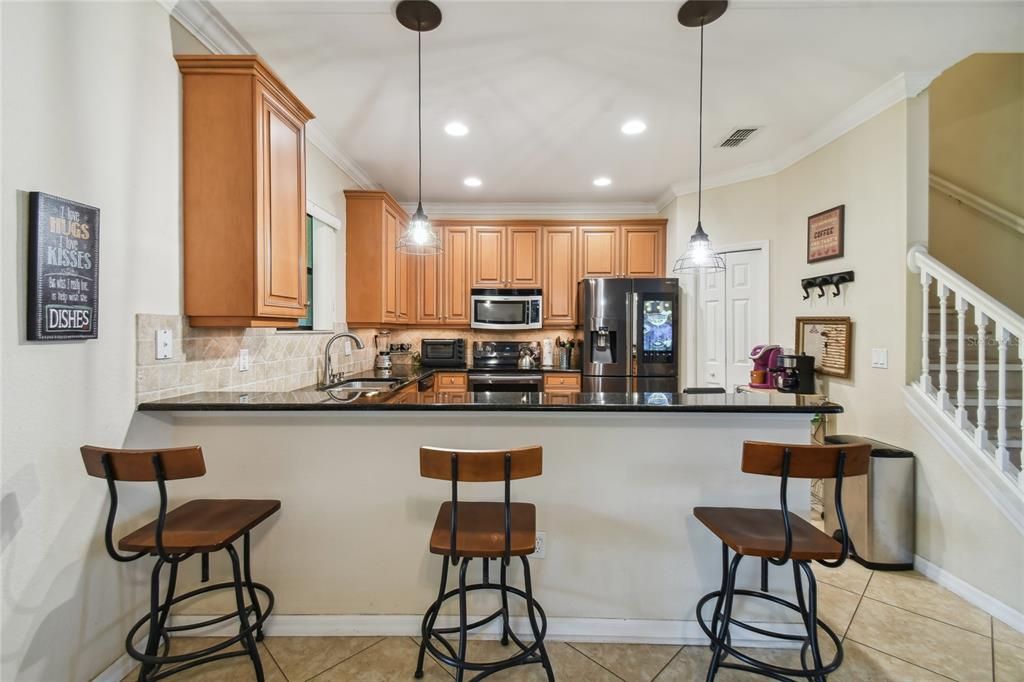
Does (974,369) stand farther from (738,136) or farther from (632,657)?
(632,657)

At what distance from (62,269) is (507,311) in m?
3.47

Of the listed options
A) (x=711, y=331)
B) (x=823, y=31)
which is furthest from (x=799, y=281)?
(x=823, y=31)

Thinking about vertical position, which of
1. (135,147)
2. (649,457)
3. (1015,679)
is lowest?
(1015,679)

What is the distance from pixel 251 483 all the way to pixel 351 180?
2680 millimetres

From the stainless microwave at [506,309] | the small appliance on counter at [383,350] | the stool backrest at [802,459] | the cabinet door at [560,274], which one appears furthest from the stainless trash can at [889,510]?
the small appliance on counter at [383,350]

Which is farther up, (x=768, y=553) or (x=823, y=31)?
A: (x=823, y=31)

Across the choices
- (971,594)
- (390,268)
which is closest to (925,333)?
(971,594)

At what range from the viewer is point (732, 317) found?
3.82m

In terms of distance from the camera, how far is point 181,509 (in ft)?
5.15

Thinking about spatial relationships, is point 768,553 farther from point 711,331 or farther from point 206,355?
point 711,331

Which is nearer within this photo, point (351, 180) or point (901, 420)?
point (901, 420)

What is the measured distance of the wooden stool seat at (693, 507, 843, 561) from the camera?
1.34 m

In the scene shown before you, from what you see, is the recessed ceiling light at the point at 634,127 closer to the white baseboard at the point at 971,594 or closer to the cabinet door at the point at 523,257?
the cabinet door at the point at 523,257

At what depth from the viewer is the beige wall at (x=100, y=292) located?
4.02 feet
